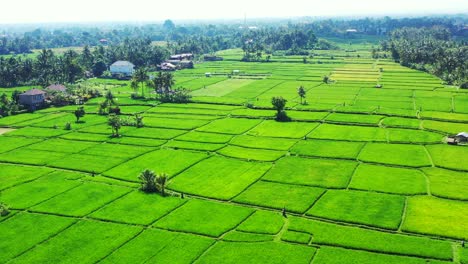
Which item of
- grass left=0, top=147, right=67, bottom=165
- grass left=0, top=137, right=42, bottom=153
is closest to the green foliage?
grass left=0, top=137, right=42, bottom=153

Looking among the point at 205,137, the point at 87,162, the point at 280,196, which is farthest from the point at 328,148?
the point at 87,162

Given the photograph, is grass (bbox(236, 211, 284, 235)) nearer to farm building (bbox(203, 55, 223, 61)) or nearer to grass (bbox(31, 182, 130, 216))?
grass (bbox(31, 182, 130, 216))

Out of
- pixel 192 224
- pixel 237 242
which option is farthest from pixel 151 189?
pixel 237 242

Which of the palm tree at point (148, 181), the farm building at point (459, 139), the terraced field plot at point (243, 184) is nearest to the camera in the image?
the terraced field plot at point (243, 184)

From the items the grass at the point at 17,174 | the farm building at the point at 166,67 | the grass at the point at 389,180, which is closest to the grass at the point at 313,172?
the grass at the point at 389,180

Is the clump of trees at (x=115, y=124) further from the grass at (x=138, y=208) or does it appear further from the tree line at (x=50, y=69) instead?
the tree line at (x=50, y=69)

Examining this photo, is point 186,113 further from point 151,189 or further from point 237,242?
point 237,242
